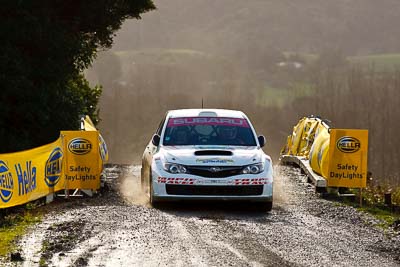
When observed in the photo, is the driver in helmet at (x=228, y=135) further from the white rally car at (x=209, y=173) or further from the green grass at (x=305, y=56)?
the green grass at (x=305, y=56)

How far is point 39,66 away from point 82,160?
23.1ft

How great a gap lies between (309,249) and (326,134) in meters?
9.44

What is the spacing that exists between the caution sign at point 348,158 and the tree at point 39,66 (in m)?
8.75

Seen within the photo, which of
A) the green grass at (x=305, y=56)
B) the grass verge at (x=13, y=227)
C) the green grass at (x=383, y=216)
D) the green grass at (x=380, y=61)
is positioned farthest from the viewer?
the green grass at (x=305, y=56)

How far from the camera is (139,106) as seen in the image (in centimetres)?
14288

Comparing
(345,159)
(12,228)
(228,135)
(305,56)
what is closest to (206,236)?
(12,228)

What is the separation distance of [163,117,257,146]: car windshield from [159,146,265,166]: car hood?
47 centimetres

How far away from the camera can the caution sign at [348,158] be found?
16.8 metres

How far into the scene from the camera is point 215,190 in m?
14.8

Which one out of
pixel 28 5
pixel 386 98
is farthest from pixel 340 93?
pixel 28 5

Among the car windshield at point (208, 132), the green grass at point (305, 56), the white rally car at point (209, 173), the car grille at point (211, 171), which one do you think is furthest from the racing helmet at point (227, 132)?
the green grass at point (305, 56)

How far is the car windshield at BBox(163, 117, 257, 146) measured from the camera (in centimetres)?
1616

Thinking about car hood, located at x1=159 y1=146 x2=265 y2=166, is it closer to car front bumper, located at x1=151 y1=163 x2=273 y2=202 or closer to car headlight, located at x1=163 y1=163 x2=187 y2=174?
car headlight, located at x1=163 y1=163 x2=187 y2=174

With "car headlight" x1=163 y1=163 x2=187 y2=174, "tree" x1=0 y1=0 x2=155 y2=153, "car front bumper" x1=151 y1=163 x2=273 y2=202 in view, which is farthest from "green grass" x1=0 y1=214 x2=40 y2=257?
"tree" x1=0 y1=0 x2=155 y2=153
